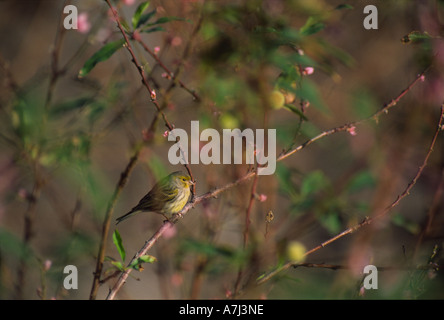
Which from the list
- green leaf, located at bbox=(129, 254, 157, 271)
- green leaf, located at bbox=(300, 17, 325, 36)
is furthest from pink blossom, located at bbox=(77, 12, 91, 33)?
green leaf, located at bbox=(129, 254, 157, 271)

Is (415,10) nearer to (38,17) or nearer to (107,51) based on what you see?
(107,51)

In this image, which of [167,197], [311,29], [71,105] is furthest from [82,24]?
[311,29]

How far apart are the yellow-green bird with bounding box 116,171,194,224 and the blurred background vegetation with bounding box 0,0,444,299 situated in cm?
11

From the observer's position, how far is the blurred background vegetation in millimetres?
1517

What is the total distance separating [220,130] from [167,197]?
535mm

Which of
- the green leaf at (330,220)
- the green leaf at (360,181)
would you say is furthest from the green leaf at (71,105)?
the green leaf at (360,181)

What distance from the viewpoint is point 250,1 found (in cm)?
160

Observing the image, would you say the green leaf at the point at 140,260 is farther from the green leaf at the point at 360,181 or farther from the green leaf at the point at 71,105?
the green leaf at the point at 360,181

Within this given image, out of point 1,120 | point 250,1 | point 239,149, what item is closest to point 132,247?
point 1,120

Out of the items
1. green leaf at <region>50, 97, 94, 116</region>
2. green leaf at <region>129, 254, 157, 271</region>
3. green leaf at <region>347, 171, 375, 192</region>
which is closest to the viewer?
green leaf at <region>129, 254, 157, 271</region>

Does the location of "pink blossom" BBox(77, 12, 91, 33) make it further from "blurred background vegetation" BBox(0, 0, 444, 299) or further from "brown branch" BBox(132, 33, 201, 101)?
"brown branch" BBox(132, 33, 201, 101)

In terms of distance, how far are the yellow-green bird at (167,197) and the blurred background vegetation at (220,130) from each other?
0.36ft

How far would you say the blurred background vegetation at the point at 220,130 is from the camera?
59.7 inches

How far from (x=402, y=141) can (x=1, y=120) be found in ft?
7.18
